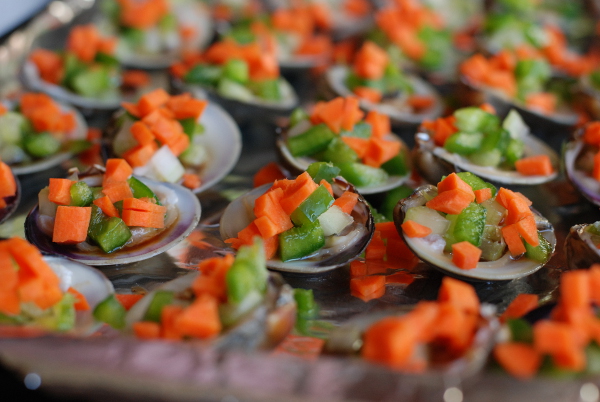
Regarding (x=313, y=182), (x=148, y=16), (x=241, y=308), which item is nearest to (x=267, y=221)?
(x=313, y=182)

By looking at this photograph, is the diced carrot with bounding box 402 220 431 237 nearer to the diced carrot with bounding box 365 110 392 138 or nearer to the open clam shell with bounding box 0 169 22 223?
the diced carrot with bounding box 365 110 392 138

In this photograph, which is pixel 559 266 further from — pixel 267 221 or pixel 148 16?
pixel 148 16

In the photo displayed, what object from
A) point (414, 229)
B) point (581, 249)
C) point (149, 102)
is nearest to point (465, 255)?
point (414, 229)

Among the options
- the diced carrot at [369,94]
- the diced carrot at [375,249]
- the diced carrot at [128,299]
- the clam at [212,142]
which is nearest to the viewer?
the diced carrot at [128,299]

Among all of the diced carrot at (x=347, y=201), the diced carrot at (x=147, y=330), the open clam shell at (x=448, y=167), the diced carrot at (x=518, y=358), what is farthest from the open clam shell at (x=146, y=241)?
the diced carrot at (x=518, y=358)

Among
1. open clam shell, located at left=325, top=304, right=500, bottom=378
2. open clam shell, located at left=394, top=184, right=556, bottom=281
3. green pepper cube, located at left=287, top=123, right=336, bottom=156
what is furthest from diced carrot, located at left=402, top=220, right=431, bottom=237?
green pepper cube, located at left=287, top=123, right=336, bottom=156

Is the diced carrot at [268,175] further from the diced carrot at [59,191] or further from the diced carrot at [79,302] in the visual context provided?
the diced carrot at [79,302]

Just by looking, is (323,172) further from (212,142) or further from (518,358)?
(518,358)
